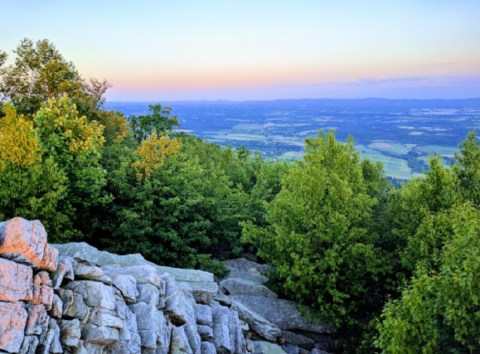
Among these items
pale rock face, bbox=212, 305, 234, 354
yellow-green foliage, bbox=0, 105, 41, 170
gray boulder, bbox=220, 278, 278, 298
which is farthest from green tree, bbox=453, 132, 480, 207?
yellow-green foliage, bbox=0, 105, 41, 170

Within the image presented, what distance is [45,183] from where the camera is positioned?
2167cm

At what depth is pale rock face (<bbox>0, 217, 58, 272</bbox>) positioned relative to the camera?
11.7 m

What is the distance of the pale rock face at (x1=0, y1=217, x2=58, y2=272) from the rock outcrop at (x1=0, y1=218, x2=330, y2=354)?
0.09 ft

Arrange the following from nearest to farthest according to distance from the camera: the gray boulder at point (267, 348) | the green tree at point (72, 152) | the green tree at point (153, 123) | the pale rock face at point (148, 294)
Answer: the pale rock face at point (148, 294) → the gray boulder at point (267, 348) → the green tree at point (72, 152) → the green tree at point (153, 123)

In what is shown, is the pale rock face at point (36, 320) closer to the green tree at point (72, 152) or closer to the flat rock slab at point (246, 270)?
the green tree at point (72, 152)

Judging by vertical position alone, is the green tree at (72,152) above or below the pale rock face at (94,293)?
above

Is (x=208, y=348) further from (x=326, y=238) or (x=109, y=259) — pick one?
(x=326, y=238)

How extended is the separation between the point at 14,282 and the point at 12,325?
3.83ft

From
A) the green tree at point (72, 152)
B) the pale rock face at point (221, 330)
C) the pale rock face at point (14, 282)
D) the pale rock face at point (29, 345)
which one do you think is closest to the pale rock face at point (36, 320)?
the pale rock face at point (29, 345)

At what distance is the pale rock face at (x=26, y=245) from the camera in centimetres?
1170

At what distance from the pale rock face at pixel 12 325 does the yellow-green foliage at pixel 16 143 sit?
12426 mm

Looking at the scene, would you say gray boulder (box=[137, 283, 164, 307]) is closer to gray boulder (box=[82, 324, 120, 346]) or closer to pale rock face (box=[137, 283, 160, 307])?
pale rock face (box=[137, 283, 160, 307])

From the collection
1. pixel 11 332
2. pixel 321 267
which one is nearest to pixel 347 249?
pixel 321 267

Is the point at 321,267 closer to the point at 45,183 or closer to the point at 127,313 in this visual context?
the point at 127,313
